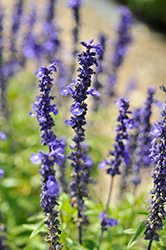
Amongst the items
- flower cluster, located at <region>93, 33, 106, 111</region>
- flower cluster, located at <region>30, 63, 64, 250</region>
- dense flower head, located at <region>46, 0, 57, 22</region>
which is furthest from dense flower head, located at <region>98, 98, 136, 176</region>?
dense flower head, located at <region>46, 0, 57, 22</region>

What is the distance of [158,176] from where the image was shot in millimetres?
2379

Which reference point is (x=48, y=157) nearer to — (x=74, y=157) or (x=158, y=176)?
(x=74, y=157)

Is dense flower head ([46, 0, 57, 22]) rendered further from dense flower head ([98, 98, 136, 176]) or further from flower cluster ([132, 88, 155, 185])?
dense flower head ([98, 98, 136, 176])

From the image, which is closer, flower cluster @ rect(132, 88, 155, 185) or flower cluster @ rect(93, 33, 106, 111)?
flower cluster @ rect(132, 88, 155, 185)

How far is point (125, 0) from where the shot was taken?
20.6 metres

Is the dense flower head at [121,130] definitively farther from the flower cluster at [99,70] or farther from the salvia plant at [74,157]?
the flower cluster at [99,70]

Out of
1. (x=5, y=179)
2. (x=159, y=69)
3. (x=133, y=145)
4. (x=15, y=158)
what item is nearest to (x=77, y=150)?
(x=133, y=145)

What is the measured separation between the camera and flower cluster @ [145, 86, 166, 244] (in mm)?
2319

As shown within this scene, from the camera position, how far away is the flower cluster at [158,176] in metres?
2.32

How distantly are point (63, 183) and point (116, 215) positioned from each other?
0.96m

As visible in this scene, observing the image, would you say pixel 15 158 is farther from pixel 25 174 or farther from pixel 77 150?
pixel 77 150

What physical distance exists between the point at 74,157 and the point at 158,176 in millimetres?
894

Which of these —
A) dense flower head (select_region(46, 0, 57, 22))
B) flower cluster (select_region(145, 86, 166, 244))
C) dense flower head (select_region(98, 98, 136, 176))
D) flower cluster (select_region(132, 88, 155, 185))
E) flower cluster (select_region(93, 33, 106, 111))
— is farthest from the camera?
dense flower head (select_region(46, 0, 57, 22))

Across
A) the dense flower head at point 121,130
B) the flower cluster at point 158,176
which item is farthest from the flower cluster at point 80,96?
the flower cluster at point 158,176
